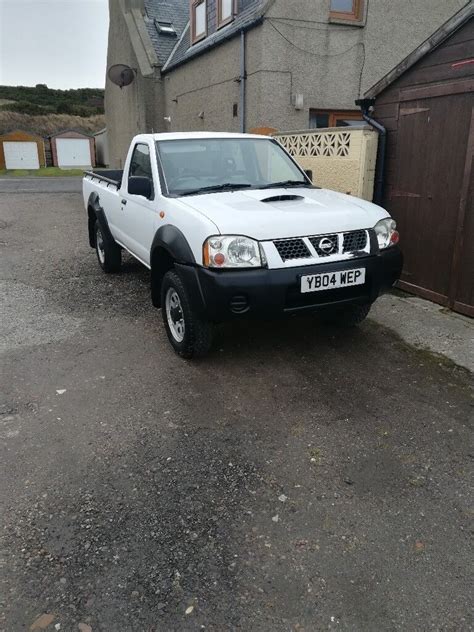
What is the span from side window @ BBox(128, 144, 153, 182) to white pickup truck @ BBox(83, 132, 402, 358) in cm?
3

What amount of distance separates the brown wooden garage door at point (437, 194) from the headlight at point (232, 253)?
9.21 feet

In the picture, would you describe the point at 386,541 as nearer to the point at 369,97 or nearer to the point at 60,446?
the point at 60,446

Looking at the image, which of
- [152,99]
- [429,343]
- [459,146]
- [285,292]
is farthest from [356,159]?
[152,99]

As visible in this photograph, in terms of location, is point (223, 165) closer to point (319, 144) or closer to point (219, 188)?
point (219, 188)

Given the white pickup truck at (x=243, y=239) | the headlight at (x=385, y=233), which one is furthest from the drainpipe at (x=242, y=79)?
the headlight at (x=385, y=233)

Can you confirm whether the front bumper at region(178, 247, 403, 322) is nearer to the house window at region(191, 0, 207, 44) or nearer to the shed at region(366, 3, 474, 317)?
the shed at region(366, 3, 474, 317)

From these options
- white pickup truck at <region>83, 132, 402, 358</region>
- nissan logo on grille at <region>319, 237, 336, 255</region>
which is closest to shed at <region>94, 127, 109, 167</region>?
white pickup truck at <region>83, 132, 402, 358</region>

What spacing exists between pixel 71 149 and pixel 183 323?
46.2 metres

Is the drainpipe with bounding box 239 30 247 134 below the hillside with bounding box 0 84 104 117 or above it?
below

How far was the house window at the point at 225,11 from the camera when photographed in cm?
1135

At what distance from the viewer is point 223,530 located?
254 cm

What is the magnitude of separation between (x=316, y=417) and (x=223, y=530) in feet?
4.24

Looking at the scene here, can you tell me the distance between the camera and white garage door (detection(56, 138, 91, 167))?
45.3 m

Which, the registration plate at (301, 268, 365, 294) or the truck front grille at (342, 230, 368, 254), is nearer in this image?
the registration plate at (301, 268, 365, 294)
